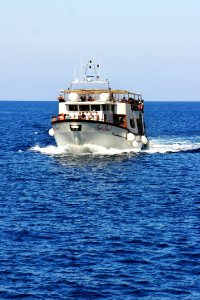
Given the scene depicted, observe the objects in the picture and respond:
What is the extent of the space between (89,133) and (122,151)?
22.3 ft

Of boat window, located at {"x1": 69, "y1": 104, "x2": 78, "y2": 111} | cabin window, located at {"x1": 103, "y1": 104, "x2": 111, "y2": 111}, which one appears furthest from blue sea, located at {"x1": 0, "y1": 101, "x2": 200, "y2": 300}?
boat window, located at {"x1": 69, "y1": 104, "x2": 78, "y2": 111}

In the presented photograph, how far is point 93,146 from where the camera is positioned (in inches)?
3155

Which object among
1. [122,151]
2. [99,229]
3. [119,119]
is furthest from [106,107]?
[99,229]

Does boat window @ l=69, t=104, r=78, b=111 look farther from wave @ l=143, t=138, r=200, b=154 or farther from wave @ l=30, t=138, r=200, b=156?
wave @ l=143, t=138, r=200, b=154

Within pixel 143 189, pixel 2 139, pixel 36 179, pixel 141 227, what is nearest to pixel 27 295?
pixel 141 227

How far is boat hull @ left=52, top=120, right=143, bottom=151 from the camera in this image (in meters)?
77.1

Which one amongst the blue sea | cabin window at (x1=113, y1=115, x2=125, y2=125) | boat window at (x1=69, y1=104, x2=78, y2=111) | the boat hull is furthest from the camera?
cabin window at (x1=113, y1=115, x2=125, y2=125)

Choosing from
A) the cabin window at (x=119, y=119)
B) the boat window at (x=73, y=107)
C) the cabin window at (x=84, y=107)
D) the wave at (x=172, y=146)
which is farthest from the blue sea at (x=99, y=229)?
the wave at (x=172, y=146)

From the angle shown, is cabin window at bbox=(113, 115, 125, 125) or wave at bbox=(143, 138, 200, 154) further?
wave at bbox=(143, 138, 200, 154)

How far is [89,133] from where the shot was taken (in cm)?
7788

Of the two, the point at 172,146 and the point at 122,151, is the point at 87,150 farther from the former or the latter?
the point at 172,146

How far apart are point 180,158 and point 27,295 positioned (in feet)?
181

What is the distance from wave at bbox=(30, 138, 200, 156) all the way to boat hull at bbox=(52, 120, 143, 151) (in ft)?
1.94

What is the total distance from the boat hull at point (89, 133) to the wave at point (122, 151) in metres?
0.59
